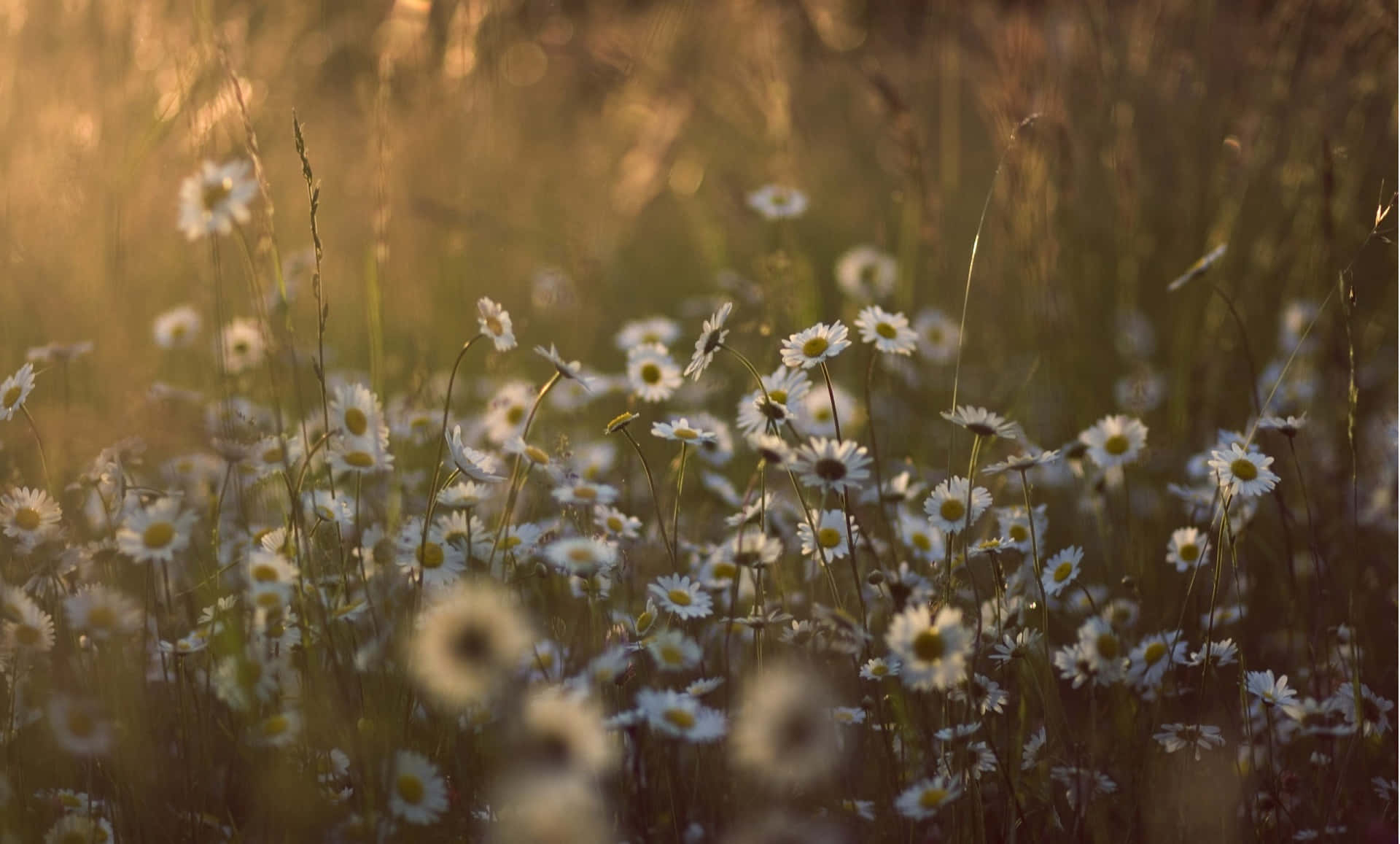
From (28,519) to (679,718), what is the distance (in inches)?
30.1

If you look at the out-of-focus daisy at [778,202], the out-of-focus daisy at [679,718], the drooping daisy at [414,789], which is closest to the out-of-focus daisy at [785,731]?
the out-of-focus daisy at [679,718]

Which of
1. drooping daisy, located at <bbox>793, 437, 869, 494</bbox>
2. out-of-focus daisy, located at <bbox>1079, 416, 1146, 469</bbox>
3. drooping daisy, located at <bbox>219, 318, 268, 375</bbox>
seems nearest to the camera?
drooping daisy, located at <bbox>793, 437, 869, 494</bbox>

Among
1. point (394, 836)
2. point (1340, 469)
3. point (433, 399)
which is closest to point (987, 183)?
point (1340, 469)

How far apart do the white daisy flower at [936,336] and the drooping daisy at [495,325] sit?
1406 millimetres

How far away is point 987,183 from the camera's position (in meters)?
4.44

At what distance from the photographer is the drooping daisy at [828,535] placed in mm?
1155

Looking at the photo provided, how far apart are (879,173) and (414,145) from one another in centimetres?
264

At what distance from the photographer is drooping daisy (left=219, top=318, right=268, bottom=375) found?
1.78 metres

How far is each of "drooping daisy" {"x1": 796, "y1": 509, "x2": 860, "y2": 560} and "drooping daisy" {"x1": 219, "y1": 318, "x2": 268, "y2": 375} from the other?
1.05 metres

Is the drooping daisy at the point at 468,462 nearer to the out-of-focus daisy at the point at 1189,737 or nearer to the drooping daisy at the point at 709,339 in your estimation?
the drooping daisy at the point at 709,339

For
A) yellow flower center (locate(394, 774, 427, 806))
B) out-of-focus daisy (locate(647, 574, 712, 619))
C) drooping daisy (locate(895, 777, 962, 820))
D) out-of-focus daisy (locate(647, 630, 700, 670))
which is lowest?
drooping daisy (locate(895, 777, 962, 820))

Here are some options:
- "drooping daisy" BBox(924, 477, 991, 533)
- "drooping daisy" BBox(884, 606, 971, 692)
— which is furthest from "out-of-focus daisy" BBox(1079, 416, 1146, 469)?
"drooping daisy" BBox(884, 606, 971, 692)

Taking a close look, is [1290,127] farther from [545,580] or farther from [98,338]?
[98,338]

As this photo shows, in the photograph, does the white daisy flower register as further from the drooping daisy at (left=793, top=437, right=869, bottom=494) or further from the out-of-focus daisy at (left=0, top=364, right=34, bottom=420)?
the out-of-focus daisy at (left=0, top=364, right=34, bottom=420)
